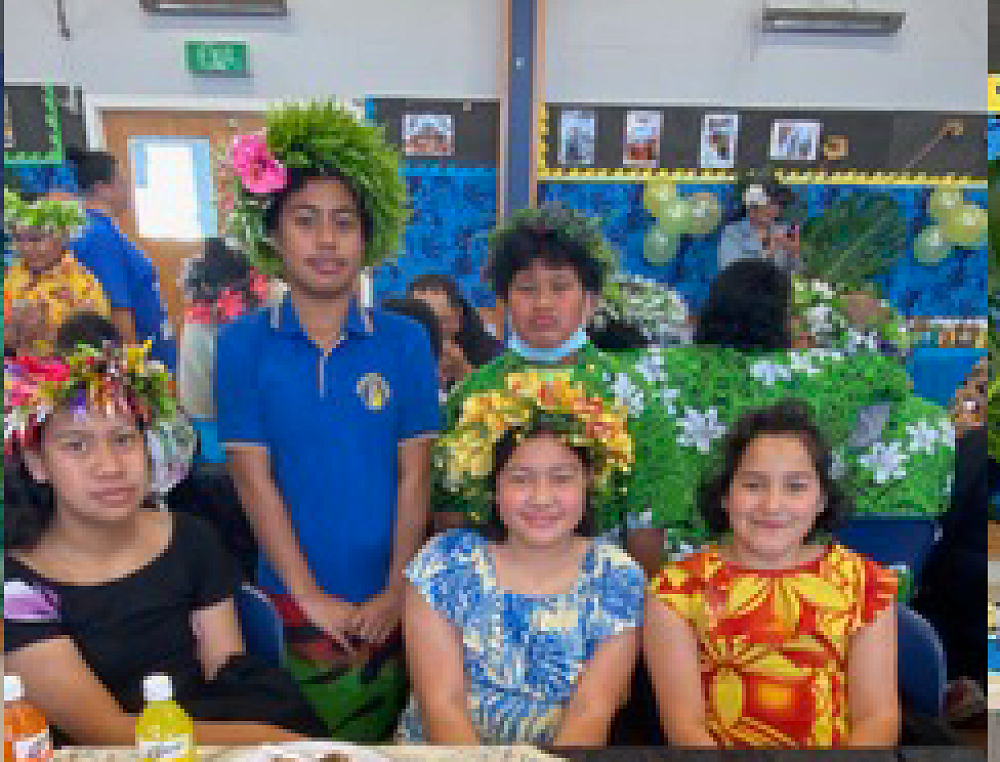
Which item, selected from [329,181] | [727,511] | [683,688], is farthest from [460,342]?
[683,688]

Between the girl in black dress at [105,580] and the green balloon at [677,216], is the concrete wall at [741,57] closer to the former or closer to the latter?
the green balloon at [677,216]

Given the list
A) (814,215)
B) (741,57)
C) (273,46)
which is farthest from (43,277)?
(814,215)

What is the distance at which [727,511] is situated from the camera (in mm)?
1353

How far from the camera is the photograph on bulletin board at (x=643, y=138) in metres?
3.18

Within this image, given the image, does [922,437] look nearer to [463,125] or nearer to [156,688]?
[156,688]

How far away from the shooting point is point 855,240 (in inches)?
143

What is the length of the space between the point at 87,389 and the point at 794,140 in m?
2.91

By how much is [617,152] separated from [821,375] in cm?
187

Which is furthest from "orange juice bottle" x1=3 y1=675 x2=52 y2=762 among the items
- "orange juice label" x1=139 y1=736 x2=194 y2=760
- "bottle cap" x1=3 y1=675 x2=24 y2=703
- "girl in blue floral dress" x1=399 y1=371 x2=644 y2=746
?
"girl in blue floral dress" x1=399 y1=371 x2=644 y2=746

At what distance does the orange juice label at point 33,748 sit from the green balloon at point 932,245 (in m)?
3.77

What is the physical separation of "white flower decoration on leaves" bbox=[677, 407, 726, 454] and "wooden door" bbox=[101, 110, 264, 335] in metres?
1.34

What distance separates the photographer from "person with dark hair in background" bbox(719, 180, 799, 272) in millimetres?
3209

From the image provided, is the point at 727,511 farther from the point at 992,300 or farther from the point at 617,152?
the point at 617,152

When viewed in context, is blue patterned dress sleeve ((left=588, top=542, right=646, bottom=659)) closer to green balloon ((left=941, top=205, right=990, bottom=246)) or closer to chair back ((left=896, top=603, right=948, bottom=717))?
chair back ((left=896, top=603, right=948, bottom=717))
